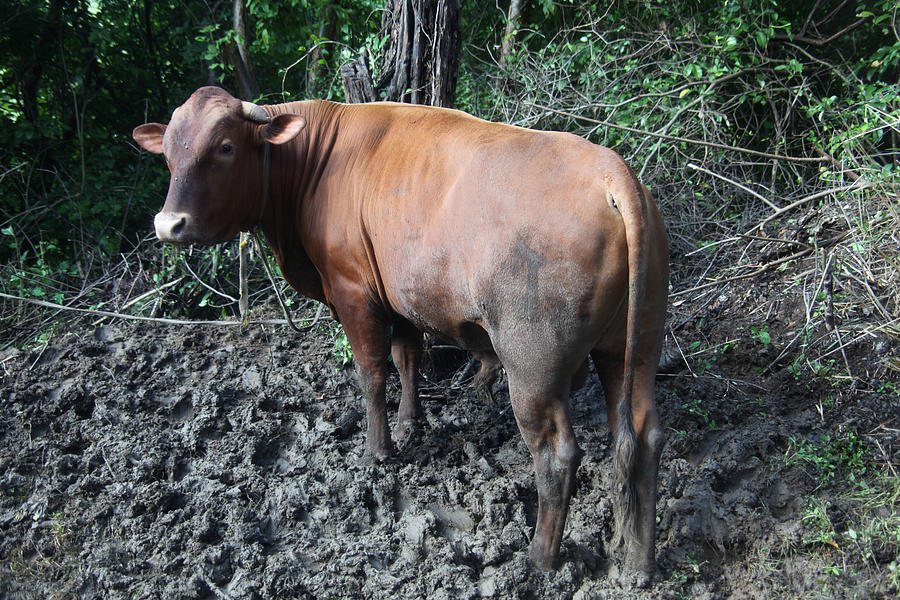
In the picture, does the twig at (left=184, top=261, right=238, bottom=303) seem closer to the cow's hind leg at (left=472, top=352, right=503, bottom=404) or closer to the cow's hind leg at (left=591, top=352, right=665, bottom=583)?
the cow's hind leg at (left=472, top=352, right=503, bottom=404)

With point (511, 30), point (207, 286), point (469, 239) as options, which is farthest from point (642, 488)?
point (511, 30)

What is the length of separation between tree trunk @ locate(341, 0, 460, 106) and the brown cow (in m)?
0.91

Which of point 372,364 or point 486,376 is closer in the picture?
point 372,364

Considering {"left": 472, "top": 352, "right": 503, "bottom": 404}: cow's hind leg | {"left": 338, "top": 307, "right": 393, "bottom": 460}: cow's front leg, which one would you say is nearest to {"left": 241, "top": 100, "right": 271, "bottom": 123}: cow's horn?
{"left": 338, "top": 307, "right": 393, "bottom": 460}: cow's front leg

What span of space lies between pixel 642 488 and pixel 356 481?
1557 mm

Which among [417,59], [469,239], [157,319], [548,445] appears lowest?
[157,319]

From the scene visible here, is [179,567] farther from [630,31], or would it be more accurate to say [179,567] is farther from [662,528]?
[630,31]

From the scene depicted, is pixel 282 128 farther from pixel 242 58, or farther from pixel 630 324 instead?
pixel 242 58

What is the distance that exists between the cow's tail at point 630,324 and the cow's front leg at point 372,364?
59.3 inches

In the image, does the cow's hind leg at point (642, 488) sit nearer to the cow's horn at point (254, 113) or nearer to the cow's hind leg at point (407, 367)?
the cow's hind leg at point (407, 367)

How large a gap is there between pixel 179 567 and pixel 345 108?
2.57 m

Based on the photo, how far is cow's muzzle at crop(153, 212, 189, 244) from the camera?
340 cm

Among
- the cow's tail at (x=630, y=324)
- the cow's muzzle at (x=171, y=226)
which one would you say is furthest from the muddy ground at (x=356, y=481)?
the cow's muzzle at (x=171, y=226)

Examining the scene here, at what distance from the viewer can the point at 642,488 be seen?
308 centimetres
